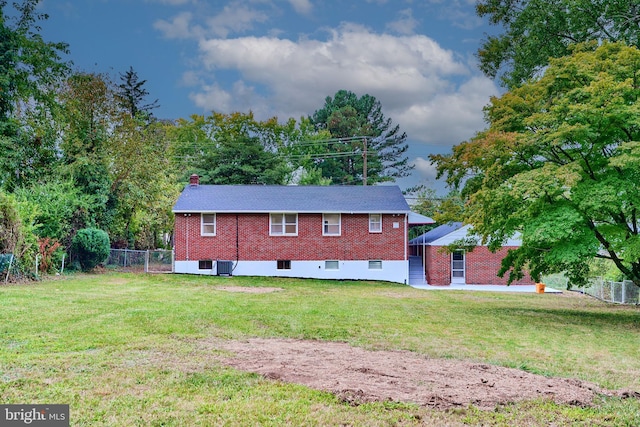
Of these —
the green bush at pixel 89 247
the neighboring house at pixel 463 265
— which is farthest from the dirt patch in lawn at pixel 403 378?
the neighboring house at pixel 463 265

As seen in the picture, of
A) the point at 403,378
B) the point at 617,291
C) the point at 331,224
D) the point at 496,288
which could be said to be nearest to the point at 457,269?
the point at 496,288

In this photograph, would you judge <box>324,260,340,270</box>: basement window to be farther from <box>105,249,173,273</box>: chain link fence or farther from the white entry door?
<box>105,249,173,273</box>: chain link fence

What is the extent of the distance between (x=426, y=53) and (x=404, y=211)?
8.61 meters

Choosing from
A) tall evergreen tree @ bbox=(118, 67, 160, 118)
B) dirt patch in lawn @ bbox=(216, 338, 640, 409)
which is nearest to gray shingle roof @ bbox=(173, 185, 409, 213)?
dirt patch in lawn @ bbox=(216, 338, 640, 409)

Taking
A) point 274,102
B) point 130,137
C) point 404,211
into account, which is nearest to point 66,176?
point 130,137

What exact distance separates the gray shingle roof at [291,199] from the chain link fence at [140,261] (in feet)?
12.1

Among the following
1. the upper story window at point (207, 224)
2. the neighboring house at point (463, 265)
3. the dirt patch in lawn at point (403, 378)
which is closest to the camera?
the dirt patch in lawn at point (403, 378)

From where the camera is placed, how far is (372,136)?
57562 millimetres

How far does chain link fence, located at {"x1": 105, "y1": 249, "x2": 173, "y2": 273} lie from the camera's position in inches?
1115

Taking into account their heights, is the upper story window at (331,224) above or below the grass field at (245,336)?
above

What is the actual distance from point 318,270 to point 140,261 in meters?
10.4

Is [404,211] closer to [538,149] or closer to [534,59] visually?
[534,59]

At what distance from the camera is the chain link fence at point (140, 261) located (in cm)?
2833

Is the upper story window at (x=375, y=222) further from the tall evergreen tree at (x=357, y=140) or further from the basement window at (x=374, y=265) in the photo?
the tall evergreen tree at (x=357, y=140)
